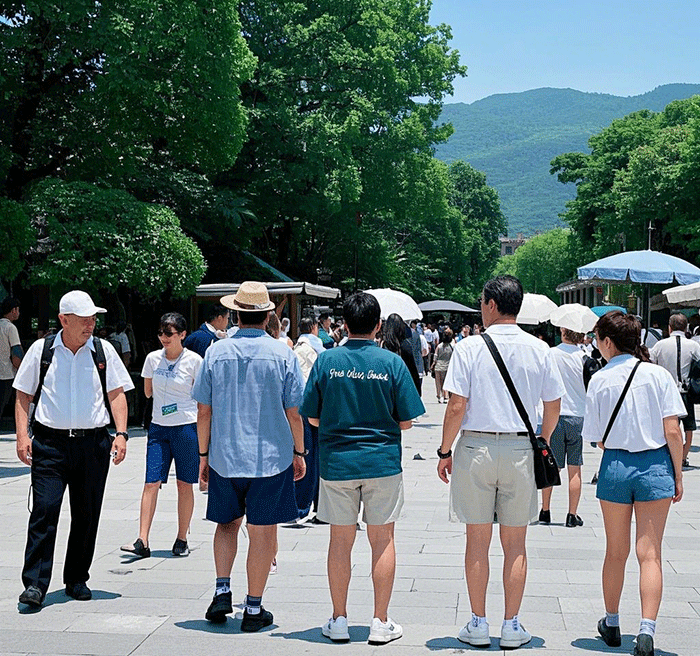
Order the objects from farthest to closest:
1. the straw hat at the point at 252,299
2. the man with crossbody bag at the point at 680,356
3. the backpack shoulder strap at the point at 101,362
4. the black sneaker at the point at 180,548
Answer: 1. the man with crossbody bag at the point at 680,356
2. the black sneaker at the point at 180,548
3. the backpack shoulder strap at the point at 101,362
4. the straw hat at the point at 252,299

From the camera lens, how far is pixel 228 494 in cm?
562

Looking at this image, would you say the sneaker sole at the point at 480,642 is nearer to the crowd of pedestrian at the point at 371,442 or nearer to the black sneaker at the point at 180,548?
the crowd of pedestrian at the point at 371,442

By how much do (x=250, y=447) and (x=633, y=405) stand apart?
6.30ft

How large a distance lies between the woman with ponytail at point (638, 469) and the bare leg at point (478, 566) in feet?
1.98

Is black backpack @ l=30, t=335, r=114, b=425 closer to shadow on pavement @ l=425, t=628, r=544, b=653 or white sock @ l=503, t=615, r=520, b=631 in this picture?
shadow on pavement @ l=425, t=628, r=544, b=653

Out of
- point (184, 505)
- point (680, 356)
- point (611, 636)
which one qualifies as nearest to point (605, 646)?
point (611, 636)

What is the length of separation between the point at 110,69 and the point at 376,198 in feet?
52.9

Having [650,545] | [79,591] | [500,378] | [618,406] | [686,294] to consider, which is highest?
[686,294]

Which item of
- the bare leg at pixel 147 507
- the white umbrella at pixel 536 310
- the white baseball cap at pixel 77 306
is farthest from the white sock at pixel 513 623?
the white umbrella at pixel 536 310

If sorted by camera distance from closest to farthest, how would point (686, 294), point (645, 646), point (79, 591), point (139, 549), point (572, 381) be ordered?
point (645, 646) < point (79, 591) < point (139, 549) < point (572, 381) < point (686, 294)

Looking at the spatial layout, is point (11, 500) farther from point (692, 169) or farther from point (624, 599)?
point (692, 169)

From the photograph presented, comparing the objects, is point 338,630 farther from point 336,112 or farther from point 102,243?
point 336,112

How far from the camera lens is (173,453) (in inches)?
297

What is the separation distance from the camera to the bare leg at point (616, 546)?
5.31 m
